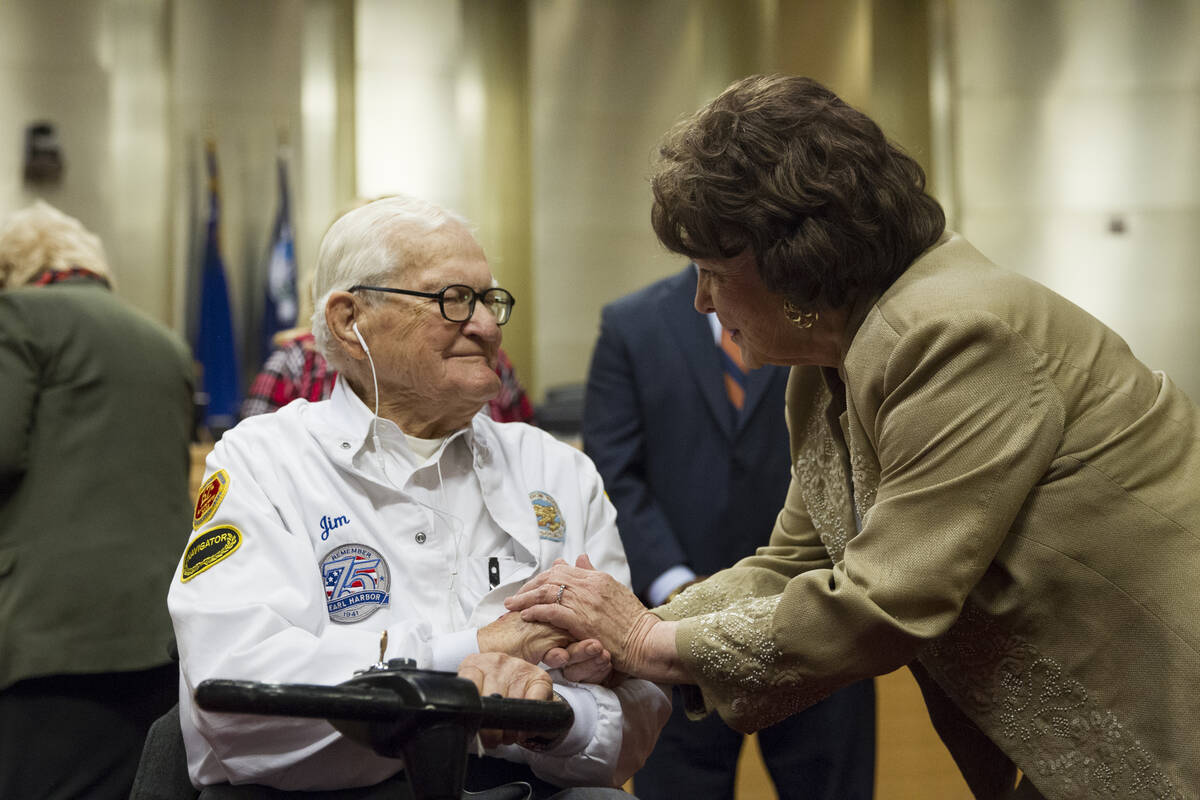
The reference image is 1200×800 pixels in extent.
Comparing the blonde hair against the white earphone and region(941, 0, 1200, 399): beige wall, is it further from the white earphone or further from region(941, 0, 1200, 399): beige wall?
region(941, 0, 1200, 399): beige wall

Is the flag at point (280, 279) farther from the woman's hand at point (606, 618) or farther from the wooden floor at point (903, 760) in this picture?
the woman's hand at point (606, 618)

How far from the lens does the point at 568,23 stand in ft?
21.5

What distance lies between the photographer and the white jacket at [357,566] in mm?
1628

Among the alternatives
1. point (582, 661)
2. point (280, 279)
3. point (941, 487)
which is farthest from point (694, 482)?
point (280, 279)

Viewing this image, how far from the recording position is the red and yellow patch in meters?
1.78

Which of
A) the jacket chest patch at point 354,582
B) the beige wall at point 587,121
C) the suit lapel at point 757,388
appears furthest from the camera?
the beige wall at point 587,121

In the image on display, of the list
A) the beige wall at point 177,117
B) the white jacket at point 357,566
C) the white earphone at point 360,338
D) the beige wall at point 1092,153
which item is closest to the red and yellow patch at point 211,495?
the white jacket at point 357,566

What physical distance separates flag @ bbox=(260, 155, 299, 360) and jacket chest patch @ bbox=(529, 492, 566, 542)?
4419 mm

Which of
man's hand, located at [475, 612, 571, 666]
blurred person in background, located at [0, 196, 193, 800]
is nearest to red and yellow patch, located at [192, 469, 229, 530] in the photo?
man's hand, located at [475, 612, 571, 666]

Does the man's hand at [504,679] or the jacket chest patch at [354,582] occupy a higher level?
the jacket chest patch at [354,582]

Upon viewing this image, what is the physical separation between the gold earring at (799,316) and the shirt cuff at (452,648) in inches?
25.4

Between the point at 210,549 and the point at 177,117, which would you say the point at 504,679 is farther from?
the point at 177,117

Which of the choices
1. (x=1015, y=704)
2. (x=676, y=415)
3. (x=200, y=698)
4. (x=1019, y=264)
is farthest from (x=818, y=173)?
(x=1019, y=264)

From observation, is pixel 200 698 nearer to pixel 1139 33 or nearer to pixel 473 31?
pixel 473 31
